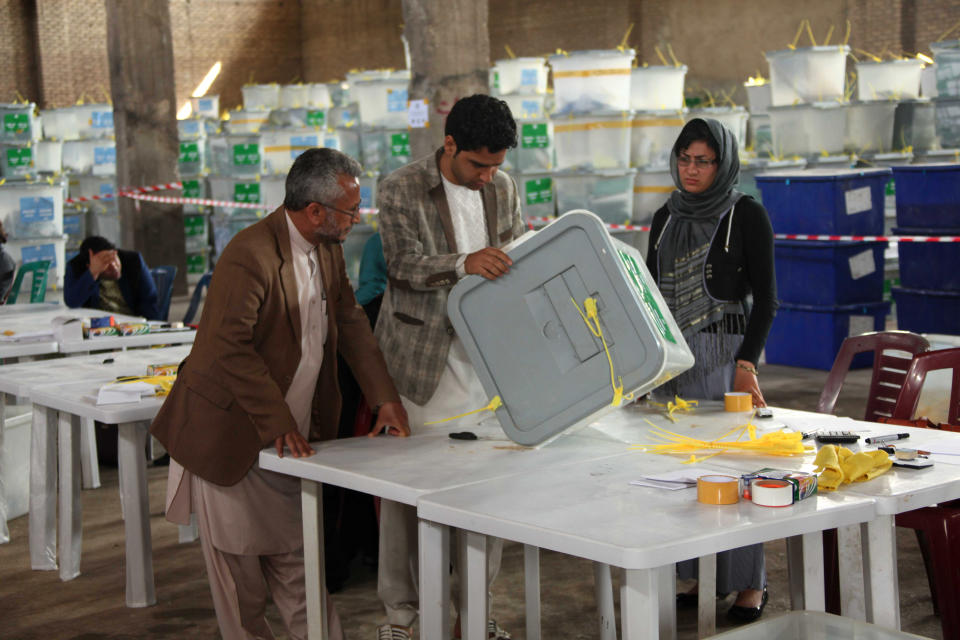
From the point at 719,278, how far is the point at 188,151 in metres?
11.5

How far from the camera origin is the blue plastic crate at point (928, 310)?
7371 mm

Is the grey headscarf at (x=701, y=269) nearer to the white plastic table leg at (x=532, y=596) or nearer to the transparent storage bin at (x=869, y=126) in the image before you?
the white plastic table leg at (x=532, y=596)

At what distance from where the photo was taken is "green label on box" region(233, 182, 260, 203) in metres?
12.4

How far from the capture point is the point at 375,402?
3160 millimetres

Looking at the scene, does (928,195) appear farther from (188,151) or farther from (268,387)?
(188,151)

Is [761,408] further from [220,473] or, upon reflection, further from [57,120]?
[57,120]

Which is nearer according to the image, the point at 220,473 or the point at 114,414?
the point at 220,473

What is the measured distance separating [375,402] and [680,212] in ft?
3.80

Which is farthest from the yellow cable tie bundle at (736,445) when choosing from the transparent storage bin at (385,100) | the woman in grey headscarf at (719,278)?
the transparent storage bin at (385,100)

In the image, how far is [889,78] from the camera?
9477mm

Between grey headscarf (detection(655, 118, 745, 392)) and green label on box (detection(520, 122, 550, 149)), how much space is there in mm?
6244

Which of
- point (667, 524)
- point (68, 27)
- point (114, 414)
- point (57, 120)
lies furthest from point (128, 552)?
point (68, 27)

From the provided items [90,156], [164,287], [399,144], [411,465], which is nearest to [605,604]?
[411,465]

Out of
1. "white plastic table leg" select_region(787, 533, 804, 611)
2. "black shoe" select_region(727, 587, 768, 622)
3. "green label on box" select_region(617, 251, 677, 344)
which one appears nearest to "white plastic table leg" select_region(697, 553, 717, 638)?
"white plastic table leg" select_region(787, 533, 804, 611)
